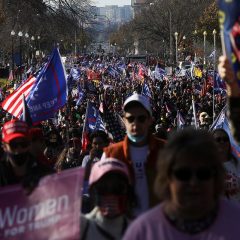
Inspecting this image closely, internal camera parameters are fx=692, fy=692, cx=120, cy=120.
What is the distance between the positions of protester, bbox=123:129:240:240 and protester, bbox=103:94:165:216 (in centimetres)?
138

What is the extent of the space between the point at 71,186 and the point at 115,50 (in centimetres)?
15685

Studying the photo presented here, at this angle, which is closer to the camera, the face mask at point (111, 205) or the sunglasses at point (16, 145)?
the face mask at point (111, 205)

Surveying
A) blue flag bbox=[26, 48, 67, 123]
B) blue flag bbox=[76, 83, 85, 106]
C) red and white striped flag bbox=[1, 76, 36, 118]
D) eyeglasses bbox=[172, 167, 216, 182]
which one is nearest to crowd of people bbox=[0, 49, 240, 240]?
eyeglasses bbox=[172, 167, 216, 182]

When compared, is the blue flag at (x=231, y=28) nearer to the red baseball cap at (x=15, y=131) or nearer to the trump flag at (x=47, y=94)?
the red baseball cap at (x=15, y=131)

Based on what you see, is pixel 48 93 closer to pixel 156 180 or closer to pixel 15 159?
pixel 15 159

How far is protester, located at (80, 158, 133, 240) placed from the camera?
3174mm

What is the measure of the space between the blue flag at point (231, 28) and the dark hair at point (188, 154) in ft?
2.98

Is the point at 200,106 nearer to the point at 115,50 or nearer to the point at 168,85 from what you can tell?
the point at 168,85

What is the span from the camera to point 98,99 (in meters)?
24.4

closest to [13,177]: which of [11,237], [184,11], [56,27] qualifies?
[11,237]

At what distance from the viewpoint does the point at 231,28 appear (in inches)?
134

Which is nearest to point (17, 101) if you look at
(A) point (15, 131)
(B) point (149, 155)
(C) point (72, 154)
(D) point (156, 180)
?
(C) point (72, 154)

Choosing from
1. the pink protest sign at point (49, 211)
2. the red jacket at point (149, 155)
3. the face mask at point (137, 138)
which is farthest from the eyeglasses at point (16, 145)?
the pink protest sign at point (49, 211)

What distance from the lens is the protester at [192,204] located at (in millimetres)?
2465
